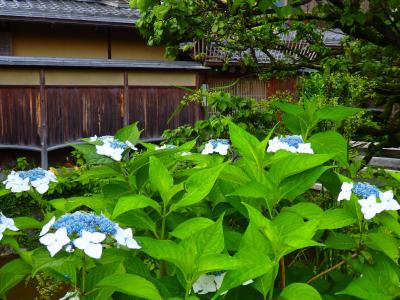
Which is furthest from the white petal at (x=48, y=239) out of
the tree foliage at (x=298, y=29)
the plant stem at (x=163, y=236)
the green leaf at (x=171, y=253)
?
the tree foliage at (x=298, y=29)

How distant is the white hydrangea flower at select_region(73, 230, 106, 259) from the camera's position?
1.13 m

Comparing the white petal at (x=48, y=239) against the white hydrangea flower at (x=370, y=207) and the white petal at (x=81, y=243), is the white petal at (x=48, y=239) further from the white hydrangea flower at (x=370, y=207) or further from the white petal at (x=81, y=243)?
the white hydrangea flower at (x=370, y=207)

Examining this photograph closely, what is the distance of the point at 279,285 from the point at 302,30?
4.70 metres

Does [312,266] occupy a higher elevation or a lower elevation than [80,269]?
lower

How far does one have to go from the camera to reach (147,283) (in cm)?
120

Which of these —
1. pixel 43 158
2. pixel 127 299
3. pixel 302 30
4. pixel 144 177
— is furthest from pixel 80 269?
pixel 43 158

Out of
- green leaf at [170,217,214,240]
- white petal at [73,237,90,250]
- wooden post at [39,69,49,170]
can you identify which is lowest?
wooden post at [39,69,49,170]

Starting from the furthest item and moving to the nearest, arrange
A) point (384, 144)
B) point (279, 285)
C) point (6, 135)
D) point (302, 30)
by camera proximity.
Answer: point (6, 135) < point (302, 30) < point (384, 144) < point (279, 285)

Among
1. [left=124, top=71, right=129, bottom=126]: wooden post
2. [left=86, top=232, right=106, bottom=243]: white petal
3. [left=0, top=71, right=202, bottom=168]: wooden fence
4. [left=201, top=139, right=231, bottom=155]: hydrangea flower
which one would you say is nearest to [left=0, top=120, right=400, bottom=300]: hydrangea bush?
[left=86, top=232, right=106, bottom=243]: white petal

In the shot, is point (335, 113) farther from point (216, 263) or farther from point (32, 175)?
point (32, 175)

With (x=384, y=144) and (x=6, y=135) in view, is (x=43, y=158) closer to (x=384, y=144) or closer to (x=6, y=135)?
(x=6, y=135)

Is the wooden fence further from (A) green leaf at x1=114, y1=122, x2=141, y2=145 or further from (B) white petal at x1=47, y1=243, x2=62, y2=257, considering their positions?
(B) white petal at x1=47, y1=243, x2=62, y2=257

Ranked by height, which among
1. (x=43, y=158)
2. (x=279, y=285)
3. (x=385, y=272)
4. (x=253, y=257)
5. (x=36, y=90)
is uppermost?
(x=253, y=257)

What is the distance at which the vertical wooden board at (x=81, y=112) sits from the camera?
12148 millimetres
